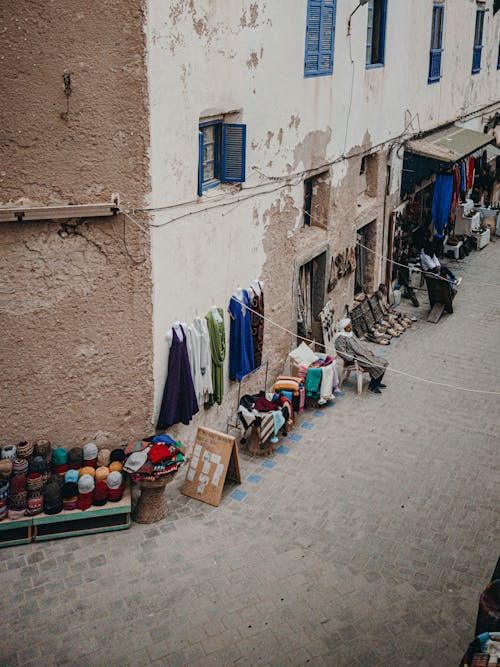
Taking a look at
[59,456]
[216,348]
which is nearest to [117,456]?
[59,456]

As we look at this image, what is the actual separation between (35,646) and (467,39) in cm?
1892

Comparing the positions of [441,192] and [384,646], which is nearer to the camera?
[384,646]

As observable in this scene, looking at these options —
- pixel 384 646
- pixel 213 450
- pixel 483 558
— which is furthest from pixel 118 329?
pixel 483 558

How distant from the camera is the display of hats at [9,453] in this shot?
25.2 ft

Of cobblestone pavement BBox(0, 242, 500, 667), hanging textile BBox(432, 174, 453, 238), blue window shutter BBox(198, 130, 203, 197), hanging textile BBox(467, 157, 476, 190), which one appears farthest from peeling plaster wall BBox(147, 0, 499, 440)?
hanging textile BBox(467, 157, 476, 190)

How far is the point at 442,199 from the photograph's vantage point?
18.6 meters

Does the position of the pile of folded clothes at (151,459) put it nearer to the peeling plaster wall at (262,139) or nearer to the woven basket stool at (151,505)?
the woven basket stool at (151,505)

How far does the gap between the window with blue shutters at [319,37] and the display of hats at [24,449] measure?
6954mm

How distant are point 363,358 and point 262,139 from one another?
420cm

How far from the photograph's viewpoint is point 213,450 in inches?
342

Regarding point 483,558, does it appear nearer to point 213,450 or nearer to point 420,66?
point 213,450

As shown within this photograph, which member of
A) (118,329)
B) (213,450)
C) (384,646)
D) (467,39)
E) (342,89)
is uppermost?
(467,39)

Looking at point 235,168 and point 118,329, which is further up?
point 235,168

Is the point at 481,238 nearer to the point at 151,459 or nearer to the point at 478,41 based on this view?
the point at 478,41
